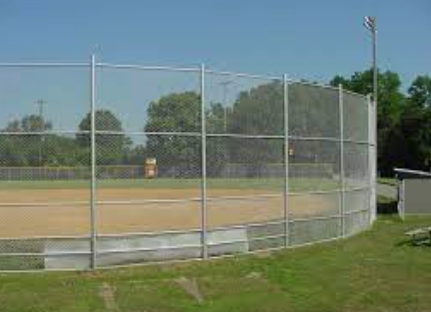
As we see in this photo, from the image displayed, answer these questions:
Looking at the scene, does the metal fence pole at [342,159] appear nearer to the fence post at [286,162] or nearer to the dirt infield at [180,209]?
the dirt infield at [180,209]

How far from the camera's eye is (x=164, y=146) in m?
15.2

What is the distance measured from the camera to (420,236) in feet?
65.0

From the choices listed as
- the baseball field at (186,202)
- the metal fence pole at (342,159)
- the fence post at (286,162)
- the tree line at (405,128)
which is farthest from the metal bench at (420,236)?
the tree line at (405,128)

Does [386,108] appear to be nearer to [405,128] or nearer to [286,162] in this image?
[405,128]

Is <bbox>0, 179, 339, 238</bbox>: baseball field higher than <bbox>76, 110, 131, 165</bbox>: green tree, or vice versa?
<bbox>76, 110, 131, 165</bbox>: green tree

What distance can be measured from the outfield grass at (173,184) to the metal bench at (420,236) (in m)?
2.50

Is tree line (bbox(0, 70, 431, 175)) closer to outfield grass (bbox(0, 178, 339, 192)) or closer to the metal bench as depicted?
outfield grass (bbox(0, 178, 339, 192))

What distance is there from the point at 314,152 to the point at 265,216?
191cm

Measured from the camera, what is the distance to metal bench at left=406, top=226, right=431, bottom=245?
18.8 m

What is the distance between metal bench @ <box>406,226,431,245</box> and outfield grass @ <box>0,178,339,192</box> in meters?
2.50

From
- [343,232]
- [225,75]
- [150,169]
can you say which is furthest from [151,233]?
[343,232]

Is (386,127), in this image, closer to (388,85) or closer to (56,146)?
(388,85)

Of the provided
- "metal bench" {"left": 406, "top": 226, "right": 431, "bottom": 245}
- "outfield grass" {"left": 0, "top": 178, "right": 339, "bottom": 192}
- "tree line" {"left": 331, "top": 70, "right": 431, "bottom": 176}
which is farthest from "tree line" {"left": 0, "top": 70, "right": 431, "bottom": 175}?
"tree line" {"left": 331, "top": 70, "right": 431, "bottom": 176}

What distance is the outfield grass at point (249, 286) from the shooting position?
38.0 ft
